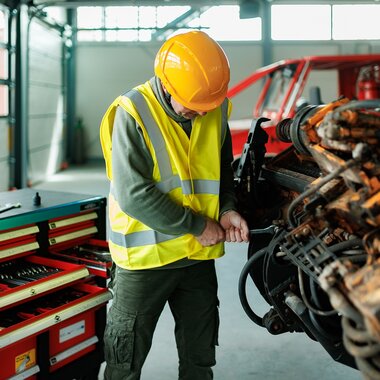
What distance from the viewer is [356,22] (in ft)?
43.7

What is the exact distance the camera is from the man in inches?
77.7

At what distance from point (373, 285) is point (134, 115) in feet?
3.73

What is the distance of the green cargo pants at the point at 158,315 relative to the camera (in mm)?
2178

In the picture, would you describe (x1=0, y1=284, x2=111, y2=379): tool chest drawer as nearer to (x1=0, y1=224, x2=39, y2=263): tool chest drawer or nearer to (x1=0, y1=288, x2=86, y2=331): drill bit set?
(x1=0, y1=288, x2=86, y2=331): drill bit set

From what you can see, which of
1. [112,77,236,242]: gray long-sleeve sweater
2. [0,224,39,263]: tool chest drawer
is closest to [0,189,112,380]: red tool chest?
[0,224,39,263]: tool chest drawer

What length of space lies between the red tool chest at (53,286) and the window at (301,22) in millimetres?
11649

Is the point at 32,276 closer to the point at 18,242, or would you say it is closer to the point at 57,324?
the point at 18,242

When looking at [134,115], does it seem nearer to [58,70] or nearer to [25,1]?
[25,1]

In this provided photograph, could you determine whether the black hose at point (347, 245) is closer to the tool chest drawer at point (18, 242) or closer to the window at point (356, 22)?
the tool chest drawer at point (18, 242)

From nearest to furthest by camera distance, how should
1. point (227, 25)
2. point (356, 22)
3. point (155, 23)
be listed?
point (227, 25) < point (155, 23) < point (356, 22)

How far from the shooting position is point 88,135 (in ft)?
44.8

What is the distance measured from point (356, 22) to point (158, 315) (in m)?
12.9

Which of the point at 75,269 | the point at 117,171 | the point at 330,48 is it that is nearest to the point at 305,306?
the point at 117,171

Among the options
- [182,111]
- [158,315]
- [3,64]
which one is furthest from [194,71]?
[3,64]
